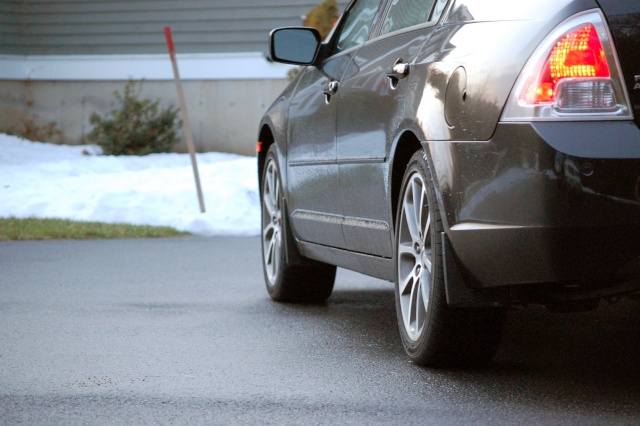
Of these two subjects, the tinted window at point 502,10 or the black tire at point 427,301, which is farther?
the black tire at point 427,301

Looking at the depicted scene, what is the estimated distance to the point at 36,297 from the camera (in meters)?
7.07

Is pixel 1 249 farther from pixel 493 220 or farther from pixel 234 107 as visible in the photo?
pixel 234 107

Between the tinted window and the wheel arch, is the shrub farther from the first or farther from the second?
the tinted window

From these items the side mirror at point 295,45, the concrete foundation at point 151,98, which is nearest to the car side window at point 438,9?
the side mirror at point 295,45

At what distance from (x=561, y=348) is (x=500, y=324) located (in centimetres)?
89

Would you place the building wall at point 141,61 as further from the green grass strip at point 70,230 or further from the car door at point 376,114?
the car door at point 376,114

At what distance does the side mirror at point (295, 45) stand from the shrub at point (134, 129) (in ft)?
39.5

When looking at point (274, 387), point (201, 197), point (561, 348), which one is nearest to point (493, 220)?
point (274, 387)

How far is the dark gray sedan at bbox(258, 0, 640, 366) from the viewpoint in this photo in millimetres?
3594

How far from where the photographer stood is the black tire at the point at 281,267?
261 inches

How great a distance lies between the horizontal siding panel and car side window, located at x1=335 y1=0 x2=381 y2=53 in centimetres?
1177

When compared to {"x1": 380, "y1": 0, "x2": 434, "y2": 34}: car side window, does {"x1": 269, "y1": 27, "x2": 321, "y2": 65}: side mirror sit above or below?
below

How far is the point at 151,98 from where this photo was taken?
1898cm

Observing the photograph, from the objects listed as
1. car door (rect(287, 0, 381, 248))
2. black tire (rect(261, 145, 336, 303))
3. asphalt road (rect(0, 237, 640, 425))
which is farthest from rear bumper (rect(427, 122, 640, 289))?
black tire (rect(261, 145, 336, 303))
